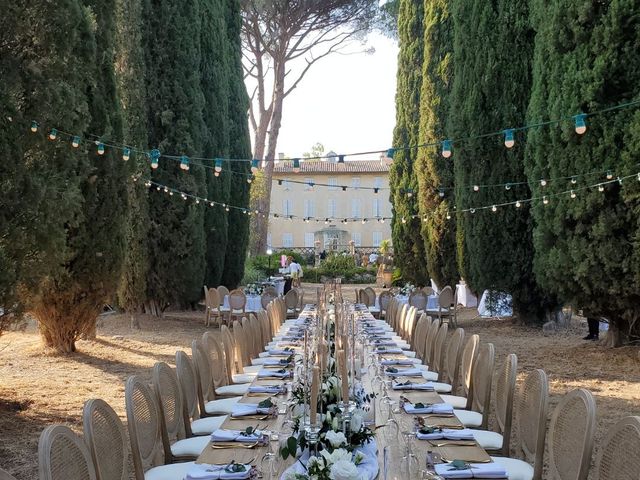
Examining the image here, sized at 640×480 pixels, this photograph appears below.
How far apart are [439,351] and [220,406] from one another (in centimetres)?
233

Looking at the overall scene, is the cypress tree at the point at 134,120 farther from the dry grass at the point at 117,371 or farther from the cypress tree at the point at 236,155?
the cypress tree at the point at 236,155

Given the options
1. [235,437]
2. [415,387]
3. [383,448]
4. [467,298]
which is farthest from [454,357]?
[467,298]

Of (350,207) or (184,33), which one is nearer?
(184,33)

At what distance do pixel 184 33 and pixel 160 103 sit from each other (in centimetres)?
156

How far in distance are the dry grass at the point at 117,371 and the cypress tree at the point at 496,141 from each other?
101 cm

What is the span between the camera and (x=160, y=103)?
586 inches

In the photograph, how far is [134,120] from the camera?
14023 millimetres

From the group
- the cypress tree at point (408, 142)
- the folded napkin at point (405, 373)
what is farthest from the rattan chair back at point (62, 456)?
the cypress tree at point (408, 142)

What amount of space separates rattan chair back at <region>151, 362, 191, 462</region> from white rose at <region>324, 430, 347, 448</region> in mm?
1624

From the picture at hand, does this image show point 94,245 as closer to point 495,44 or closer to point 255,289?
point 255,289

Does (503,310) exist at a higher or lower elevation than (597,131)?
lower

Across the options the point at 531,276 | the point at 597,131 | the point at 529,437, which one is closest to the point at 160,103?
the point at 531,276

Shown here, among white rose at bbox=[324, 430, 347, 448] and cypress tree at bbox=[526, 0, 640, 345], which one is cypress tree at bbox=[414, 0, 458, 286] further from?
white rose at bbox=[324, 430, 347, 448]

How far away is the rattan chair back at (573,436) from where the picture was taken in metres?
3.03
